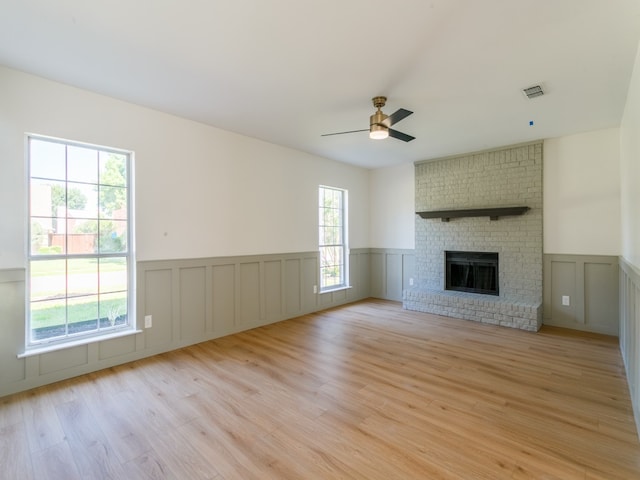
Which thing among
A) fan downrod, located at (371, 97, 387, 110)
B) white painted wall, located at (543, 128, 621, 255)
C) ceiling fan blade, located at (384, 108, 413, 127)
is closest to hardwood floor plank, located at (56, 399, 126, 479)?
ceiling fan blade, located at (384, 108, 413, 127)

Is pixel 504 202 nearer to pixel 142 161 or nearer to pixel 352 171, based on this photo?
pixel 352 171

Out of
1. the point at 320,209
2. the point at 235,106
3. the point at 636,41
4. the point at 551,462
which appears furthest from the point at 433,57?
the point at 320,209

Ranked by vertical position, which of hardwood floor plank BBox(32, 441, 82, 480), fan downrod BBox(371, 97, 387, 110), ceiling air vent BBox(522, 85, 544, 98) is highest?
ceiling air vent BBox(522, 85, 544, 98)

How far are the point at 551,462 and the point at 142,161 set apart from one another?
14.2 feet

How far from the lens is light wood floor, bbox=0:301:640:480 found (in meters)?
1.82

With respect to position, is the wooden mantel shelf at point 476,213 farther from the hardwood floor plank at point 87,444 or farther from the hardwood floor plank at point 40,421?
the hardwood floor plank at point 40,421

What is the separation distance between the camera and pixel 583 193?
14.3ft

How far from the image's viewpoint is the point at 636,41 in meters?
2.26

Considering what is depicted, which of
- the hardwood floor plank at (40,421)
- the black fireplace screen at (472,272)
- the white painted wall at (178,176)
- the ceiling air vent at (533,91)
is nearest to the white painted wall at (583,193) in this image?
the black fireplace screen at (472,272)

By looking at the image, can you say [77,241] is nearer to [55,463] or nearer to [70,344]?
[70,344]

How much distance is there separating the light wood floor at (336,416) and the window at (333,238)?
2.24m

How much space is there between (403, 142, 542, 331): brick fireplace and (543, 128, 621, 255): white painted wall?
16 centimetres

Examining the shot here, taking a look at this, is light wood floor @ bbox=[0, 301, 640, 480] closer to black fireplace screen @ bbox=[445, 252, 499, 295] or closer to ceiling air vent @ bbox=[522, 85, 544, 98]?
black fireplace screen @ bbox=[445, 252, 499, 295]

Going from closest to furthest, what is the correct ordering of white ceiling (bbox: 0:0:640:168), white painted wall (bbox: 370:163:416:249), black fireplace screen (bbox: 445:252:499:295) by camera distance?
white ceiling (bbox: 0:0:640:168)
black fireplace screen (bbox: 445:252:499:295)
white painted wall (bbox: 370:163:416:249)
